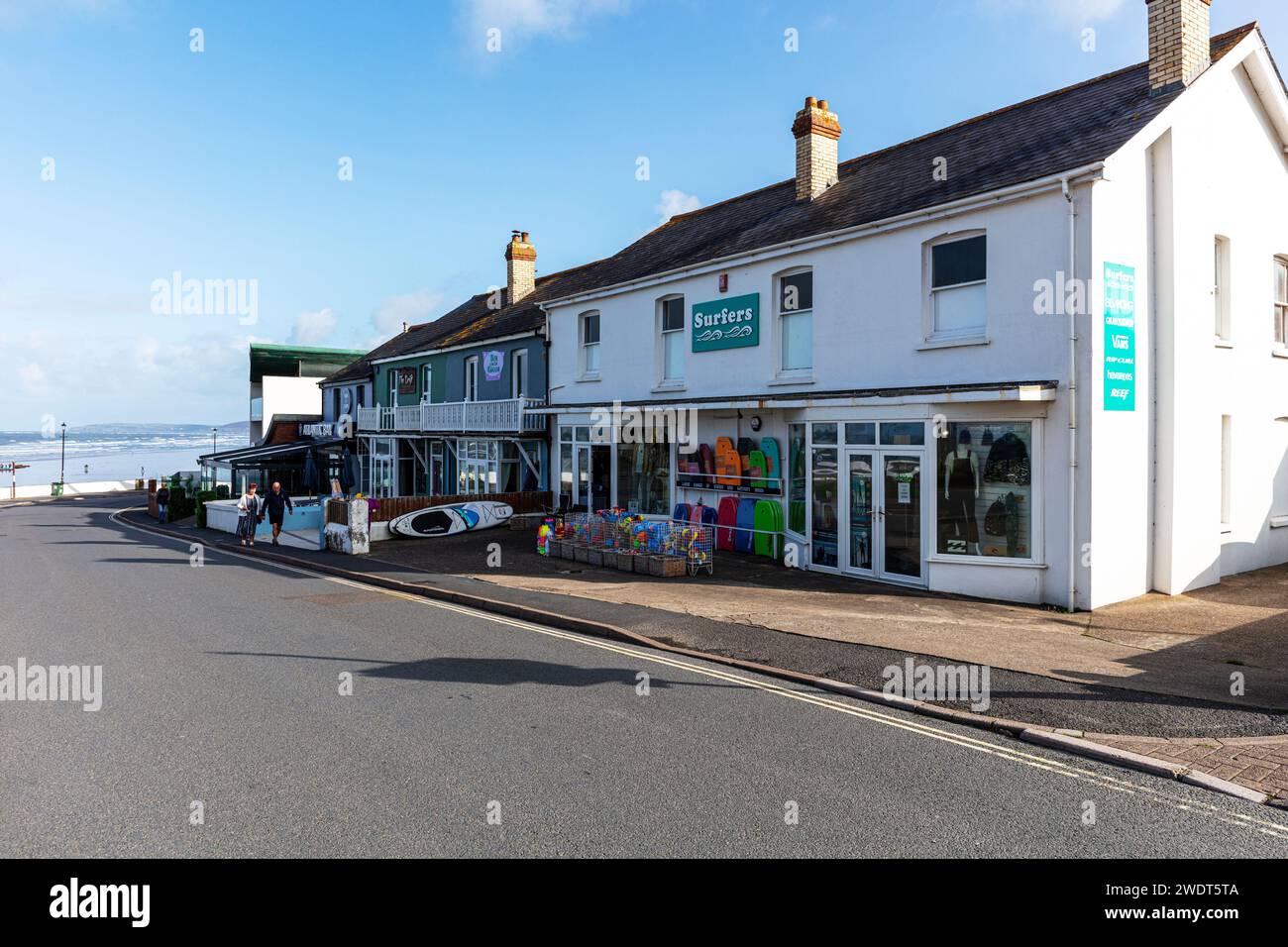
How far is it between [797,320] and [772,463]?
278 centimetres

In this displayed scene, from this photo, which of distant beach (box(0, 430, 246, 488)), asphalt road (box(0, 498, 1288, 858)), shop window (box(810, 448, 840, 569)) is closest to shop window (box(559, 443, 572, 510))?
shop window (box(810, 448, 840, 569))

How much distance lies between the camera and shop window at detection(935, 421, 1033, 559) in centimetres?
1243

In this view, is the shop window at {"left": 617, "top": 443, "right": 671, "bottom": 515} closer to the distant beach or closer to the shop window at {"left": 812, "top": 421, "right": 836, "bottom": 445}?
the shop window at {"left": 812, "top": 421, "right": 836, "bottom": 445}

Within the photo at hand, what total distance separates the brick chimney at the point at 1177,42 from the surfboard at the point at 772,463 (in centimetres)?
835

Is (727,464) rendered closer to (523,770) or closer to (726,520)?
(726,520)

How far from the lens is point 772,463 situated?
16922 millimetres

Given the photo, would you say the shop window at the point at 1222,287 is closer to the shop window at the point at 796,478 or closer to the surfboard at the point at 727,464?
the shop window at the point at 796,478

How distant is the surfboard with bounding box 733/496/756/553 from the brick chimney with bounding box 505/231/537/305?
16245mm

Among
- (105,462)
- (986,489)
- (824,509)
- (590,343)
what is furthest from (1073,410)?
(105,462)

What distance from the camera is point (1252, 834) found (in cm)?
507

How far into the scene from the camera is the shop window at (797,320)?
16.4 meters

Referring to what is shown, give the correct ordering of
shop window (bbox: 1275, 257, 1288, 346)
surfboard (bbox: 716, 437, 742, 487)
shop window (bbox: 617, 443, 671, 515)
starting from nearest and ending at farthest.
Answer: shop window (bbox: 1275, 257, 1288, 346), surfboard (bbox: 716, 437, 742, 487), shop window (bbox: 617, 443, 671, 515)

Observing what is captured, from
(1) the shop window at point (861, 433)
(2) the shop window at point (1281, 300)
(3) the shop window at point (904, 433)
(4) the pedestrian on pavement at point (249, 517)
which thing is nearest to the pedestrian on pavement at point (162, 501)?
(4) the pedestrian on pavement at point (249, 517)

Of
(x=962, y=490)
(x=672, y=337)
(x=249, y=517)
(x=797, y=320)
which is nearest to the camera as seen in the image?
(x=962, y=490)
